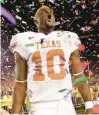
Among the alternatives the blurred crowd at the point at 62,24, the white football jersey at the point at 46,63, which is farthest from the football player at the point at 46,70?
the blurred crowd at the point at 62,24

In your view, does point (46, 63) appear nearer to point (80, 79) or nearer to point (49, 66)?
point (49, 66)

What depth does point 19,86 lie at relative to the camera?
1130mm

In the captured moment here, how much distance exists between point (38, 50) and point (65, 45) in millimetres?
96

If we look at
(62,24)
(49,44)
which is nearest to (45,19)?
(49,44)

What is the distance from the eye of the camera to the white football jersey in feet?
3.56

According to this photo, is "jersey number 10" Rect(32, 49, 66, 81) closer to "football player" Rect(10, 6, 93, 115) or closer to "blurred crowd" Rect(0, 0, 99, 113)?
"football player" Rect(10, 6, 93, 115)

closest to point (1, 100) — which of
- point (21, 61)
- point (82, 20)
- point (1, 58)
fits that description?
point (1, 58)

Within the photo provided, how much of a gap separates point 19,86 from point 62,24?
3.30ft

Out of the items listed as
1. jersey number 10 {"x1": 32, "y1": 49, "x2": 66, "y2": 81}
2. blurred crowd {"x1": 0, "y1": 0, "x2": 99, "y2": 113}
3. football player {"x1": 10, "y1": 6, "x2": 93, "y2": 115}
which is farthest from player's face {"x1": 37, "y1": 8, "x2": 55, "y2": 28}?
blurred crowd {"x1": 0, "y1": 0, "x2": 99, "y2": 113}

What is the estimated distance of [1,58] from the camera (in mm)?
2035

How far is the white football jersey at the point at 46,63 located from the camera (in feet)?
3.56

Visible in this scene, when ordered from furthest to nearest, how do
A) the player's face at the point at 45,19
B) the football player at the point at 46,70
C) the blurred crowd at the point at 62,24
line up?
the blurred crowd at the point at 62,24 → the player's face at the point at 45,19 → the football player at the point at 46,70

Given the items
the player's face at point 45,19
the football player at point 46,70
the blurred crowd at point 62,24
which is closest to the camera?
the football player at point 46,70

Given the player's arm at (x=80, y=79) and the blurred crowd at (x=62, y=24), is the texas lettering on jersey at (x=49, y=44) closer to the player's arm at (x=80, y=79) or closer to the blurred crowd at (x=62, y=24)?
the player's arm at (x=80, y=79)
